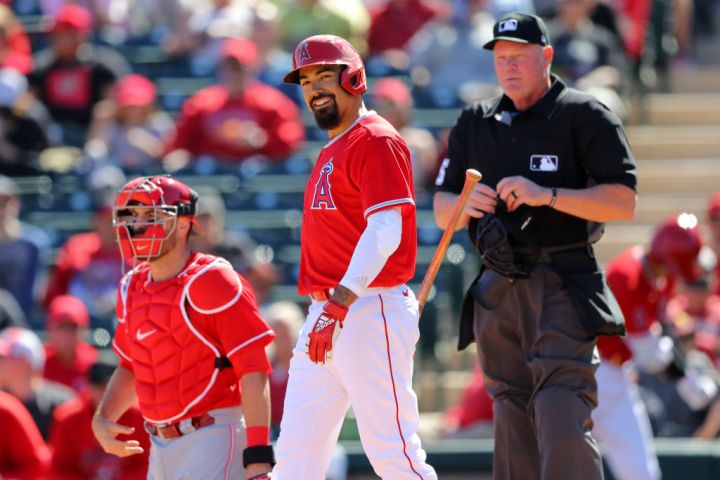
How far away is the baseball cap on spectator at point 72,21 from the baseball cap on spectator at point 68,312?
349 cm

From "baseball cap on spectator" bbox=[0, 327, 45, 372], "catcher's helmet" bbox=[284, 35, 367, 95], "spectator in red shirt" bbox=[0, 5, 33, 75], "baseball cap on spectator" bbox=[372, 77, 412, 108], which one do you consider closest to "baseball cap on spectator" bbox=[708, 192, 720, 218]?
"baseball cap on spectator" bbox=[372, 77, 412, 108]

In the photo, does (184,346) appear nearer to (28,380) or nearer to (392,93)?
(28,380)

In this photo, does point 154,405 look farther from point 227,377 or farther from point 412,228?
point 412,228

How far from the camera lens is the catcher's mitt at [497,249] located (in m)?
5.68

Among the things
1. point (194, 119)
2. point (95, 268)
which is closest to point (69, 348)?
point (95, 268)

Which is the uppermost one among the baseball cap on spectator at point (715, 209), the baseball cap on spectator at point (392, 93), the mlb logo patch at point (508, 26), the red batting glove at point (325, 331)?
the mlb logo patch at point (508, 26)

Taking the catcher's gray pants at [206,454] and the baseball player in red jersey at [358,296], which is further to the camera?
the catcher's gray pants at [206,454]

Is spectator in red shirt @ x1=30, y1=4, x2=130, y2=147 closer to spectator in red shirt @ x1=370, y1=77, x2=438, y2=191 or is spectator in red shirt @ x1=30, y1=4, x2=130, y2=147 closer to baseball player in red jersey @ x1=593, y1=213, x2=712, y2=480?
spectator in red shirt @ x1=370, y1=77, x2=438, y2=191

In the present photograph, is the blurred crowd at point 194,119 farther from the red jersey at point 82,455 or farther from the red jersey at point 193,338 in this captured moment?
the red jersey at point 193,338

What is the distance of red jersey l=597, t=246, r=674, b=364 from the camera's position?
24.1 ft

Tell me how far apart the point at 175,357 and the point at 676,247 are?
3.16 meters

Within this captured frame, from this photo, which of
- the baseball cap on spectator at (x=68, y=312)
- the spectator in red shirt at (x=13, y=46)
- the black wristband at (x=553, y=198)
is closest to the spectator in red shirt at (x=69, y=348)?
the baseball cap on spectator at (x=68, y=312)

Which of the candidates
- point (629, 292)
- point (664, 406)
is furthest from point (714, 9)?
point (629, 292)

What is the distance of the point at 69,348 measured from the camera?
31.1 ft
